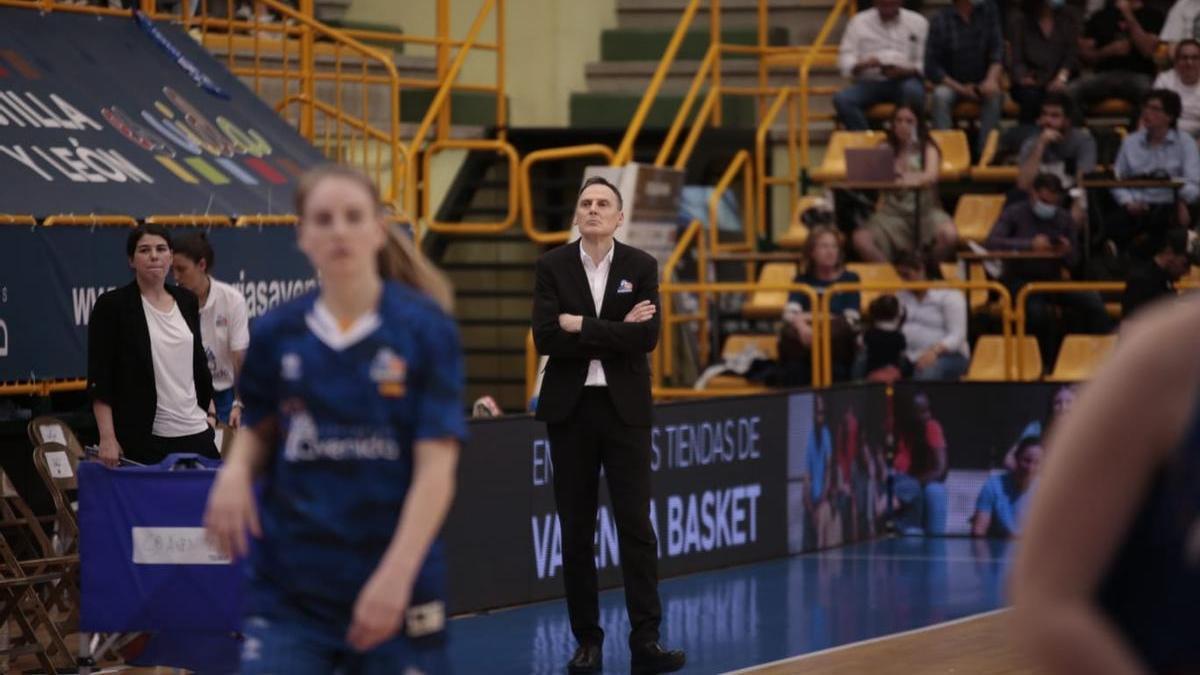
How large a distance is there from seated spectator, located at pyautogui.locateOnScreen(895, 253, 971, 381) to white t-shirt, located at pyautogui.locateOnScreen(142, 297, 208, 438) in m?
7.12

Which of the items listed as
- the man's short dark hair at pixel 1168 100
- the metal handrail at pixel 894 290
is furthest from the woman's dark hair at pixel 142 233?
the man's short dark hair at pixel 1168 100

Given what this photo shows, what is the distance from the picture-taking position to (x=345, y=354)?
432 cm

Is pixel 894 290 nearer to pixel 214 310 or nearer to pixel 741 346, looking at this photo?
pixel 741 346

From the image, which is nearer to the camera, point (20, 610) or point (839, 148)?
point (20, 610)

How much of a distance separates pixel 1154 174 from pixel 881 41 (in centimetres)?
313

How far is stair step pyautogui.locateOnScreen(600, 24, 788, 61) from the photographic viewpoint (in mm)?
20672

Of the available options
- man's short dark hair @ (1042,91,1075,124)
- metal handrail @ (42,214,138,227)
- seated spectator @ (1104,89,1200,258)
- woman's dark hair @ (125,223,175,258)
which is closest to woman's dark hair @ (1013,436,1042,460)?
seated spectator @ (1104,89,1200,258)

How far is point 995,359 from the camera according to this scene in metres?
16.0

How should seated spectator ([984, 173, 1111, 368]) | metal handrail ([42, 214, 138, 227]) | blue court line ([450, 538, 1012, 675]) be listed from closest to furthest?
blue court line ([450, 538, 1012, 675]), metal handrail ([42, 214, 138, 227]), seated spectator ([984, 173, 1111, 368])

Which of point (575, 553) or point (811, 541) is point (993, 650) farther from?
point (811, 541)

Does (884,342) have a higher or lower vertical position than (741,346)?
higher

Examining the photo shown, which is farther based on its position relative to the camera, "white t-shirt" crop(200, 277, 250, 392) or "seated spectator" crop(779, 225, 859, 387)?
"seated spectator" crop(779, 225, 859, 387)

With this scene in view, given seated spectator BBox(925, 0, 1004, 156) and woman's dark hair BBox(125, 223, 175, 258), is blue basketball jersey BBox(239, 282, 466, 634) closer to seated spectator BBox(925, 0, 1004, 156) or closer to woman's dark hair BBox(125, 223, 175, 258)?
woman's dark hair BBox(125, 223, 175, 258)

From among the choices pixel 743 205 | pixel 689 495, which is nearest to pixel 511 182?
pixel 743 205
